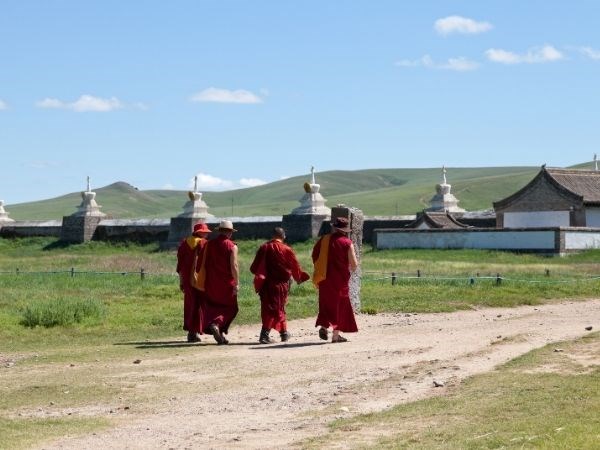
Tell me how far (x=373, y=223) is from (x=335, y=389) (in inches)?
1609

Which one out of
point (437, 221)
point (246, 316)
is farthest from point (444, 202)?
point (246, 316)

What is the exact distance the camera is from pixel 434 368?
42.4 ft

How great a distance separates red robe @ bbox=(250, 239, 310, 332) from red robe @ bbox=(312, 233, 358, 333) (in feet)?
1.21

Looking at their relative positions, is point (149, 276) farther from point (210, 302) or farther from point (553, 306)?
point (210, 302)

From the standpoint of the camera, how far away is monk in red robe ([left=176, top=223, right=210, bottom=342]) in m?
16.9

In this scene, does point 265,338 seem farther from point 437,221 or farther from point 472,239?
point 437,221

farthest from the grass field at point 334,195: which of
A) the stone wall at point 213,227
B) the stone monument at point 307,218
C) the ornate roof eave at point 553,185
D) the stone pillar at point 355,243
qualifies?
the stone pillar at point 355,243

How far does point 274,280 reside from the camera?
16656 millimetres

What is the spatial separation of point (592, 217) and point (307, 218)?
11.6 metres

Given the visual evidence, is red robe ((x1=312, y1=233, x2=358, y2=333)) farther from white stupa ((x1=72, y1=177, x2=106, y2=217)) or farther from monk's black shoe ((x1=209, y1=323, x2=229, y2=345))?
white stupa ((x1=72, y1=177, x2=106, y2=217))

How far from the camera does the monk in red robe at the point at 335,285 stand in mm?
16344

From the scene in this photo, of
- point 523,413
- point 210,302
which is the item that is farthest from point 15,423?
point 210,302

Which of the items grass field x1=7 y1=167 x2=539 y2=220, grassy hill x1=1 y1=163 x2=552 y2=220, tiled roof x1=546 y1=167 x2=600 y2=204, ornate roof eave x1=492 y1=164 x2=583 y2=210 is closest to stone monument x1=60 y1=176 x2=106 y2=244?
ornate roof eave x1=492 y1=164 x2=583 y2=210

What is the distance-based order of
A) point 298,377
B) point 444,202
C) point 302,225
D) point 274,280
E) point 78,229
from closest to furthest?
point 298,377 → point 274,280 → point 302,225 → point 444,202 → point 78,229
